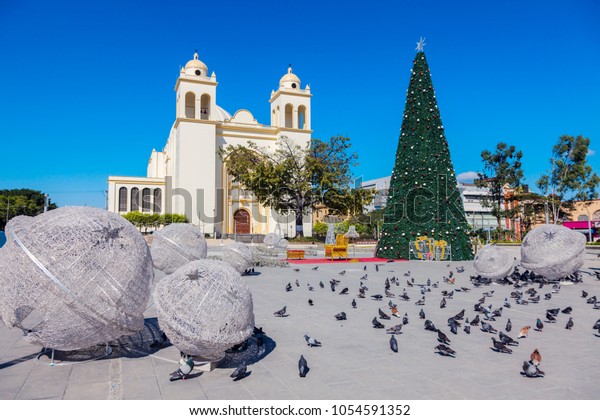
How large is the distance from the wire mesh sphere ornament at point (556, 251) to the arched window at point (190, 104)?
44425 mm

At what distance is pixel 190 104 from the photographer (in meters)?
51.6

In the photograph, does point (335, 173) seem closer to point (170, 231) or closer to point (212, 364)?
point (170, 231)

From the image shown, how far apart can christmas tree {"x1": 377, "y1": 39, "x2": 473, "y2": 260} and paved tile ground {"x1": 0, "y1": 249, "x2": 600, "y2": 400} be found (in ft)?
38.9

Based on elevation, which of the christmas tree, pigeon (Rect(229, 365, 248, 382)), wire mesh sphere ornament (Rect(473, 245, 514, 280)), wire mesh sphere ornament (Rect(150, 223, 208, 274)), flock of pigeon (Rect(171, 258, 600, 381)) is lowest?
flock of pigeon (Rect(171, 258, 600, 381))

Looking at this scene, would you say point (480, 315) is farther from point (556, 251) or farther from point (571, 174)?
point (571, 174)

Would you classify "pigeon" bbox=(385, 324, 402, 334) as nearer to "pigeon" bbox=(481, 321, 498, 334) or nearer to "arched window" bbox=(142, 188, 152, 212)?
"pigeon" bbox=(481, 321, 498, 334)

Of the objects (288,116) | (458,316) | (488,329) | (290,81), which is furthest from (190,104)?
(488,329)

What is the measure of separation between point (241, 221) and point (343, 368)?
1836 inches

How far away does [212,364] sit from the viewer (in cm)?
466

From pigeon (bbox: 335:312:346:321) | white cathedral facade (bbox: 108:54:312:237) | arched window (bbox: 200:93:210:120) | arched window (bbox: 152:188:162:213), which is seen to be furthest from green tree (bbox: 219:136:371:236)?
pigeon (bbox: 335:312:346:321)

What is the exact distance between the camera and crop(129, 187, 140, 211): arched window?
174ft

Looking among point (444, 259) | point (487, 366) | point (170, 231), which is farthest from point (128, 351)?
point (444, 259)

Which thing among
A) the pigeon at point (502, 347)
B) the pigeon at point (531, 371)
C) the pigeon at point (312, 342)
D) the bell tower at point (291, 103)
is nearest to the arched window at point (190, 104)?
the bell tower at point (291, 103)

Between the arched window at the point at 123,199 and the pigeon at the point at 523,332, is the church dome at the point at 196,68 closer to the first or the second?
the arched window at the point at 123,199
